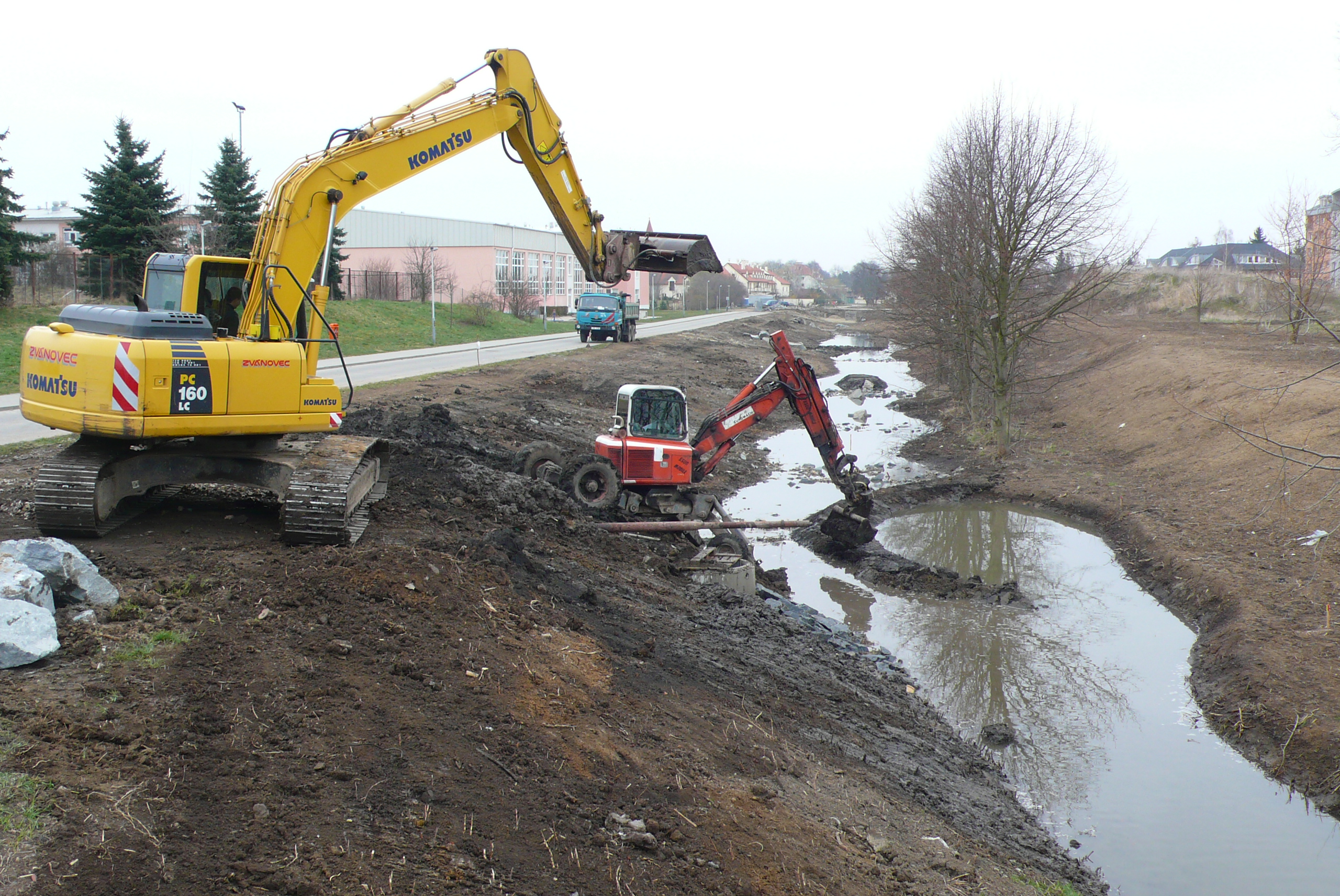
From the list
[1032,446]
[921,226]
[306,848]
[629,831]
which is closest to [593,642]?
[629,831]

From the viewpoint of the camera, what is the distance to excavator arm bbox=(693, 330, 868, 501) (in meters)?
13.6

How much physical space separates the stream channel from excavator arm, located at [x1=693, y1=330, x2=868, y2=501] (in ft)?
6.16

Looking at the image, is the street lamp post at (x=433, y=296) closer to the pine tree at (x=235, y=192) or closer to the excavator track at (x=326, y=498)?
the pine tree at (x=235, y=192)

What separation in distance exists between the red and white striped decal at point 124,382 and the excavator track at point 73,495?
2.22ft

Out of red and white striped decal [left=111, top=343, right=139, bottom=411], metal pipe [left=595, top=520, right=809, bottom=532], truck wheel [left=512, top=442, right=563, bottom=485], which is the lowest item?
metal pipe [left=595, top=520, right=809, bottom=532]

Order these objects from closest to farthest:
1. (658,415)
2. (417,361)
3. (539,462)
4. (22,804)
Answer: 1. (22,804)
2. (658,415)
3. (539,462)
4. (417,361)

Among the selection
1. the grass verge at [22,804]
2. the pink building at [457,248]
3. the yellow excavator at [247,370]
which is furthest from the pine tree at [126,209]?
the grass verge at [22,804]

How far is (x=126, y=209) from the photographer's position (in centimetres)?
3325

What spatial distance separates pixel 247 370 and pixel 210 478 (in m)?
1.10

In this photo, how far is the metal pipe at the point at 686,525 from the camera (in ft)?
38.8

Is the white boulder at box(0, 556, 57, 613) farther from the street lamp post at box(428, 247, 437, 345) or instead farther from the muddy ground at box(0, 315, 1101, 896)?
the street lamp post at box(428, 247, 437, 345)

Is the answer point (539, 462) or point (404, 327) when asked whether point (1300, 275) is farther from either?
point (404, 327)

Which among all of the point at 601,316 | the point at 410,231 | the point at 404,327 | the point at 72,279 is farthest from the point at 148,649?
the point at 410,231

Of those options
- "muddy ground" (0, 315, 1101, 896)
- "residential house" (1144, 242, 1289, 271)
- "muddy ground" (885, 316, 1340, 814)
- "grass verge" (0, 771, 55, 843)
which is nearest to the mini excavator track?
"muddy ground" (0, 315, 1101, 896)
